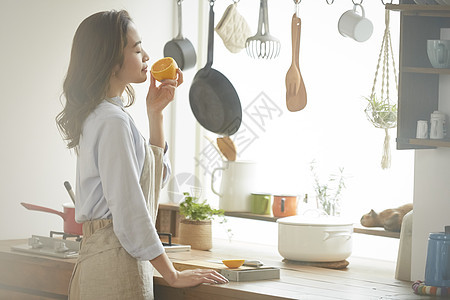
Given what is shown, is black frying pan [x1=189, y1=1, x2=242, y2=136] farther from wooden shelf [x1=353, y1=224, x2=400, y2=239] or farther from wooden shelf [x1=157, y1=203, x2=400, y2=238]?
wooden shelf [x1=353, y1=224, x2=400, y2=239]

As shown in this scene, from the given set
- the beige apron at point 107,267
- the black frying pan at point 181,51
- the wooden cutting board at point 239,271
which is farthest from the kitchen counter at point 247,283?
the black frying pan at point 181,51

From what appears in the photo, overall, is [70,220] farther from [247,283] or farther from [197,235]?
[247,283]

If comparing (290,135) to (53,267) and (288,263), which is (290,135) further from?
(53,267)

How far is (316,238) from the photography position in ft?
8.14

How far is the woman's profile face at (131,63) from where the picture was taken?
198 centimetres

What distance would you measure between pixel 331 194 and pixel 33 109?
47.1 inches

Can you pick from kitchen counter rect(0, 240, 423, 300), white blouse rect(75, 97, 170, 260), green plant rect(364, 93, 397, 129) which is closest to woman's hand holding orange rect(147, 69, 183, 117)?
white blouse rect(75, 97, 170, 260)

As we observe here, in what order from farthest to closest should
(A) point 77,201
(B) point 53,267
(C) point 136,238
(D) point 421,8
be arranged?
(B) point 53,267 < (D) point 421,8 < (A) point 77,201 < (C) point 136,238

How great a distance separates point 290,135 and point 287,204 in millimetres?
387

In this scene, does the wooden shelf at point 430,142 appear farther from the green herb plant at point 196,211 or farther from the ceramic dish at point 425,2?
the green herb plant at point 196,211

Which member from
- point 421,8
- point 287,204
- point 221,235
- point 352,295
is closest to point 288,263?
point 287,204

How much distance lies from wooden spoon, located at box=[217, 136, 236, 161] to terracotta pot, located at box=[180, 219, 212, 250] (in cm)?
33

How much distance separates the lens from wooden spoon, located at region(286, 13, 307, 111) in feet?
8.46

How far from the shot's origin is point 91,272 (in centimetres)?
194
